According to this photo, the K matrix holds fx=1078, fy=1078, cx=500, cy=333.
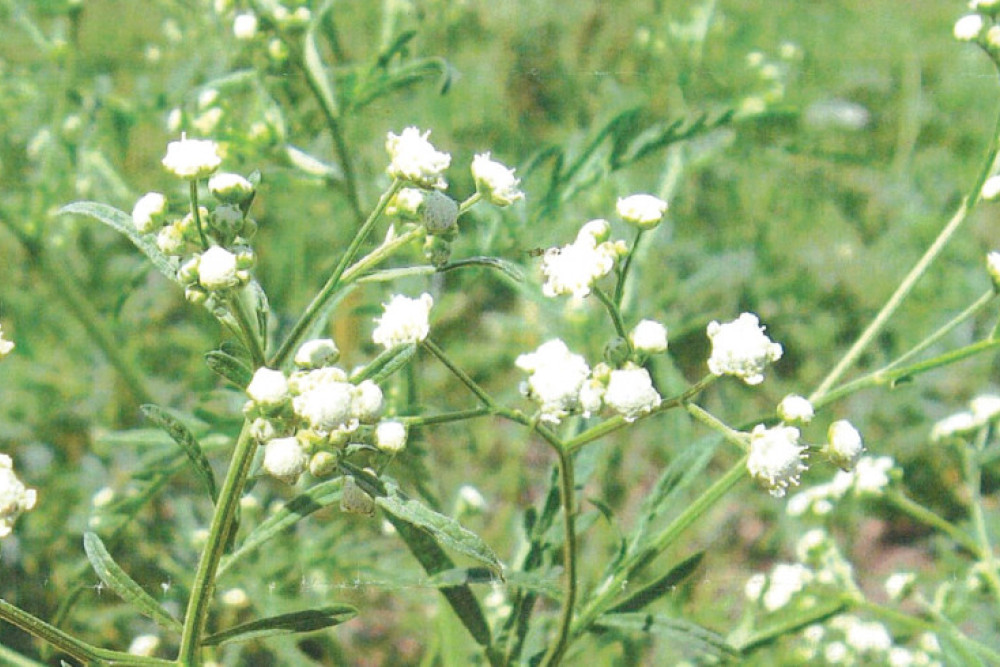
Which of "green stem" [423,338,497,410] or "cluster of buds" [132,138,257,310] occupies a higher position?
"cluster of buds" [132,138,257,310]

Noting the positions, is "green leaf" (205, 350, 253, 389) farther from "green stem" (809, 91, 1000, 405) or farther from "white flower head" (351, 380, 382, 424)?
"green stem" (809, 91, 1000, 405)

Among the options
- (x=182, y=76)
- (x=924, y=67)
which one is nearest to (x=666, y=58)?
(x=182, y=76)

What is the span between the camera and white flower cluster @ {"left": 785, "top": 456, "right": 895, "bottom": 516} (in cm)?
246

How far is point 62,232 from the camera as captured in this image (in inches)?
125

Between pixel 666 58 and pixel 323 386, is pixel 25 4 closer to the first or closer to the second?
pixel 666 58

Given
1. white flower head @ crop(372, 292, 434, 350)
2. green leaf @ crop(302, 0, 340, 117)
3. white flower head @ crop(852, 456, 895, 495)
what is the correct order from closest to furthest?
white flower head @ crop(372, 292, 434, 350) < green leaf @ crop(302, 0, 340, 117) < white flower head @ crop(852, 456, 895, 495)

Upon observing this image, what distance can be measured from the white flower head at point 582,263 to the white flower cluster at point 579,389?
113 mm

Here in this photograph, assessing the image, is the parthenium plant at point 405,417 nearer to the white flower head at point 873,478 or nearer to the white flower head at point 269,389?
the white flower head at point 269,389

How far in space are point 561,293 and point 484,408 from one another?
22 cm

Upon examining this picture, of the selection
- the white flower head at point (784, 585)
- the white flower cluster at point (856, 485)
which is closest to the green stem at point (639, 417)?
the white flower cluster at point (856, 485)

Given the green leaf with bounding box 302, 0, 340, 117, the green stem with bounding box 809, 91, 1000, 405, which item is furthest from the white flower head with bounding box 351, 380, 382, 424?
the green leaf with bounding box 302, 0, 340, 117

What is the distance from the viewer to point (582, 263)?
5.38 feet

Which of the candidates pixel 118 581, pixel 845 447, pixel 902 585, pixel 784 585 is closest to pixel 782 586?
pixel 784 585

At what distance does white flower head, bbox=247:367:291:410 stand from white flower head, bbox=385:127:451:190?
35 cm
